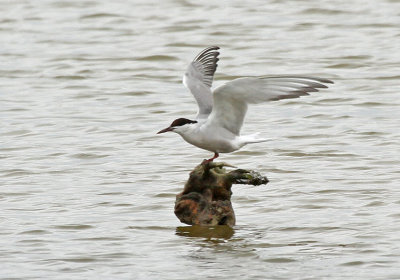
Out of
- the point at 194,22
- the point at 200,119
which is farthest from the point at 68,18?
the point at 200,119

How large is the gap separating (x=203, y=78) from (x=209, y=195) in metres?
1.32

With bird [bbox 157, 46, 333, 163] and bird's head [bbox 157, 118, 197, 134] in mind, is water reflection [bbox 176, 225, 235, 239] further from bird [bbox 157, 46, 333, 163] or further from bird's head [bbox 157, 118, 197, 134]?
bird's head [bbox 157, 118, 197, 134]

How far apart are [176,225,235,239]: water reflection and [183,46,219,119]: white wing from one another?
95 centimetres

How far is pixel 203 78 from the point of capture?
8422 millimetres

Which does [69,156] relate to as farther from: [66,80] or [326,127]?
[66,80]

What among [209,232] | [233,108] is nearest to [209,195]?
[209,232]

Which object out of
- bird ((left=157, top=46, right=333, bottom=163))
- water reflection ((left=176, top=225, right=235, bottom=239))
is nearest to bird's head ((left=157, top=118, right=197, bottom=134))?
bird ((left=157, top=46, right=333, bottom=163))

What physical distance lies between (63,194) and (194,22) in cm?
951

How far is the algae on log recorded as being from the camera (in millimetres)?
7340

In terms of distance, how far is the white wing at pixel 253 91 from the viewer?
23.6 feet

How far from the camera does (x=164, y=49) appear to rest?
53.5 ft

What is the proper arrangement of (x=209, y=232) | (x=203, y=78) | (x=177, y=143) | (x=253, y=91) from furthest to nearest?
(x=177, y=143) → (x=203, y=78) → (x=209, y=232) → (x=253, y=91)

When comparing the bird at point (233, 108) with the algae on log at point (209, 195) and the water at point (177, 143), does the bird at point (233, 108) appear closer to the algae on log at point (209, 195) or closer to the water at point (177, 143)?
the algae on log at point (209, 195)

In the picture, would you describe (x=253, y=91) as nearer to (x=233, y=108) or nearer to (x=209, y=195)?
(x=233, y=108)
